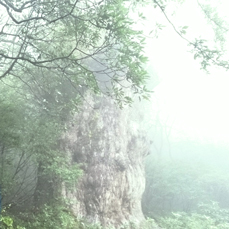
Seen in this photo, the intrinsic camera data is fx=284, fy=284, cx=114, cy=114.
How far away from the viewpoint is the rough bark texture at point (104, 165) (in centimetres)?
895

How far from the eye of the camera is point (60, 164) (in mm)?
7078

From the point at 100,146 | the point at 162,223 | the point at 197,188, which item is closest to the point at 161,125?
the point at 197,188

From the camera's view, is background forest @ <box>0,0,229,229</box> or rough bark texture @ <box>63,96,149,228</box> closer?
background forest @ <box>0,0,229,229</box>

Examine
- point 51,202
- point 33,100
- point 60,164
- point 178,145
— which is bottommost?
point 51,202

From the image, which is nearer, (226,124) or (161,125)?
(161,125)

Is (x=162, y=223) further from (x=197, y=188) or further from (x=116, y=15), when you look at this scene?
(x=116, y=15)

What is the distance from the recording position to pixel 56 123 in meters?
7.24

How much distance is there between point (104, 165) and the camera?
985 centimetres

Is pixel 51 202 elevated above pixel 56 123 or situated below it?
below

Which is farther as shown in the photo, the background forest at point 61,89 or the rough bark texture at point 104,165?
the rough bark texture at point 104,165

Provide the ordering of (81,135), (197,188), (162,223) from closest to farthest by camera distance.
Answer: (81,135) < (162,223) < (197,188)

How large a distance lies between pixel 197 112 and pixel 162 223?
85.7 feet

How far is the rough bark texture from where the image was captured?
895 cm

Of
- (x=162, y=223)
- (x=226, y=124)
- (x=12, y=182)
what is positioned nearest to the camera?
(x=12, y=182)
